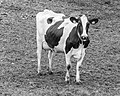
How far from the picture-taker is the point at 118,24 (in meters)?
19.7

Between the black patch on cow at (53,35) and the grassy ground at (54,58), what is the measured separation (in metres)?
0.97

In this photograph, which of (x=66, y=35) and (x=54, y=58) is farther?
(x=54, y=58)

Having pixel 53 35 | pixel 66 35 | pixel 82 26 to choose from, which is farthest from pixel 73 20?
pixel 53 35

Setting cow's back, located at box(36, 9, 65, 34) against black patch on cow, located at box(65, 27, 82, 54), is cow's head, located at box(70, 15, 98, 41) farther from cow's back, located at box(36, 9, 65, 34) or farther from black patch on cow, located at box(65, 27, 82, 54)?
cow's back, located at box(36, 9, 65, 34)

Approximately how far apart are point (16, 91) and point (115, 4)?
16.4 meters

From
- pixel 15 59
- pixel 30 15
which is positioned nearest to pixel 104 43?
pixel 15 59

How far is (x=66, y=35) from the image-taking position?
34.4 ft

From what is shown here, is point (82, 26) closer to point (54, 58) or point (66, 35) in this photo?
point (66, 35)

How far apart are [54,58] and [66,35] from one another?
2.85 meters

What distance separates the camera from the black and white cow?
10.0m

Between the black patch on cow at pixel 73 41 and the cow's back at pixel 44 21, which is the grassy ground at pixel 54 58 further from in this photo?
the cow's back at pixel 44 21

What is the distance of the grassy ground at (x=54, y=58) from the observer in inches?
382

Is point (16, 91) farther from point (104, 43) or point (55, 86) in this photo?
point (104, 43)

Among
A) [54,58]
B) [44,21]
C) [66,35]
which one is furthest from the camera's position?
[54,58]
